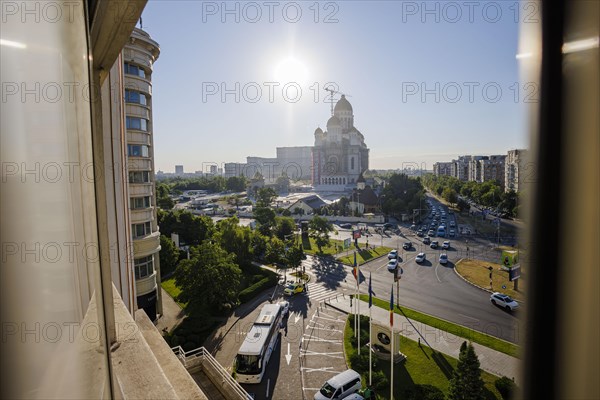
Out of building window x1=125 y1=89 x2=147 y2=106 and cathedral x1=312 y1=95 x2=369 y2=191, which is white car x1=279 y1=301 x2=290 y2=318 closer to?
building window x1=125 y1=89 x2=147 y2=106

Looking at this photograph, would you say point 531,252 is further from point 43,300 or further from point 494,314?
point 494,314

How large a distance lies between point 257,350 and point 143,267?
8.95 feet

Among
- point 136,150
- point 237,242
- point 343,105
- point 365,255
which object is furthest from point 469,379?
point 343,105

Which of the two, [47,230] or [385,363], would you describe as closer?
[47,230]

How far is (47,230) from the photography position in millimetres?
627

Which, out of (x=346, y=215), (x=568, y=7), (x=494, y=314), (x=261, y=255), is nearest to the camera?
(x=568, y=7)

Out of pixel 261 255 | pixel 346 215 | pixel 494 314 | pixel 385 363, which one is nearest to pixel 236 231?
pixel 261 255

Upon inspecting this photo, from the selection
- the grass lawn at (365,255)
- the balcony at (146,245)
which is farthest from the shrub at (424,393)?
the grass lawn at (365,255)

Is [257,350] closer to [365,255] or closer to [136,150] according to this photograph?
[136,150]

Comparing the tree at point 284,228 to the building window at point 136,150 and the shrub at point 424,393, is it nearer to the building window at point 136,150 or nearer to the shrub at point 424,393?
the building window at point 136,150

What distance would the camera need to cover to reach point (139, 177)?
21.6 ft

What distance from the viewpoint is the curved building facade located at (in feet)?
21.0

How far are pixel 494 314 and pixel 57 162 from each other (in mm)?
7272

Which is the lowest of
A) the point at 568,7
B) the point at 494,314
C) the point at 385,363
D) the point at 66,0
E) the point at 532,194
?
the point at 385,363
